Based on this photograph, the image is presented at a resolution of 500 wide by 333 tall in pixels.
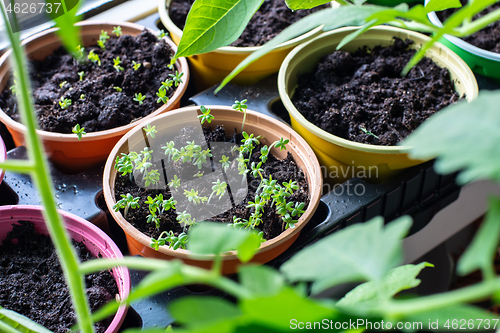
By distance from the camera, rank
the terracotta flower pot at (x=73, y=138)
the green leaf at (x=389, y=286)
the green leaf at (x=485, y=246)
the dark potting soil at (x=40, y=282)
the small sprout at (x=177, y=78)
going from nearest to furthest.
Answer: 1. the green leaf at (x=485, y=246)
2. the green leaf at (x=389, y=286)
3. the dark potting soil at (x=40, y=282)
4. the terracotta flower pot at (x=73, y=138)
5. the small sprout at (x=177, y=78)

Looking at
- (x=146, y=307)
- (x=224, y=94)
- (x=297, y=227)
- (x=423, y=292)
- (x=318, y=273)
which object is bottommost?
(x=423, y=292)

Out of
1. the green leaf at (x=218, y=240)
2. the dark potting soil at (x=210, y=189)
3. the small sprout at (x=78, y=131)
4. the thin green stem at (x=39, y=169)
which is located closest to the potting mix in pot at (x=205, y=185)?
the dark potting soil at (x=210, y=189)

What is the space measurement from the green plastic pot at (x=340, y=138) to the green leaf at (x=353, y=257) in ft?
1.85

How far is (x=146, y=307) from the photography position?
2.19ft

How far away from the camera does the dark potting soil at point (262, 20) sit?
1.10 meters

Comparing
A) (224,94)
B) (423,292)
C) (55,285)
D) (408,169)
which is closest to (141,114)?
(224,94)

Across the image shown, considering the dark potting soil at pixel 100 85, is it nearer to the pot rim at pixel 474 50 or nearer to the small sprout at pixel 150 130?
the small sprout at pixel 150 130

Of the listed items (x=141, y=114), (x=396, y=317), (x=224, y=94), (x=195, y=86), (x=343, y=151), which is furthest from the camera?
(x=195, y=86)

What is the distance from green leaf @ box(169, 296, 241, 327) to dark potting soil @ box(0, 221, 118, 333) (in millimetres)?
477

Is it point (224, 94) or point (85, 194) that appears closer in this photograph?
point (85, 194)

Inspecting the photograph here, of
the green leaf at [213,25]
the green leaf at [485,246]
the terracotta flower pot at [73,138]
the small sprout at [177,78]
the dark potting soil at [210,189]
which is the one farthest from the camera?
the small sprout at [177,78]

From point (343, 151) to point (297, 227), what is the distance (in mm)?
226

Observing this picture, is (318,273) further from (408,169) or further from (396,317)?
(408,169)

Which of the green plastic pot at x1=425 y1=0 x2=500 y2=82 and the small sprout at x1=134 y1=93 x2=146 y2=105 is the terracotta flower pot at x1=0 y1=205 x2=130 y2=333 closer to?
the small sprout at x1=134 y1=93 x2=146 y2=105
